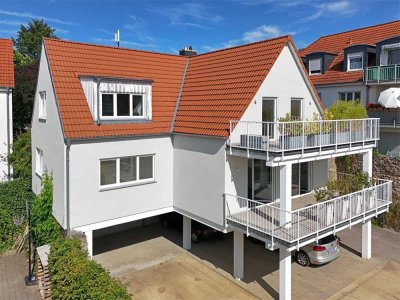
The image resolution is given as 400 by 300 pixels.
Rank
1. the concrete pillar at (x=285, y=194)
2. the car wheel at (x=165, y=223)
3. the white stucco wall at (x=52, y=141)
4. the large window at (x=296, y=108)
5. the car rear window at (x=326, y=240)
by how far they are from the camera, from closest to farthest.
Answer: the concrete pillar at (x=285, y=194)
the white stucco wall at (x=52, y=141)
the car rear window at (x=326, y=240)
the large window at (x=296, y=108)
the car wheel at (x=165, y=223)

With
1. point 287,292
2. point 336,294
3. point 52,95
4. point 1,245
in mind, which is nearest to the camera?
point 287,292

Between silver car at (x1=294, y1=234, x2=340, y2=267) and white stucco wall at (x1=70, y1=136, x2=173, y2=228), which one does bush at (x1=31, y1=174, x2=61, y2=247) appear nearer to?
white stucco wall at (x1=70, y1=136, x2=173, y2=228)

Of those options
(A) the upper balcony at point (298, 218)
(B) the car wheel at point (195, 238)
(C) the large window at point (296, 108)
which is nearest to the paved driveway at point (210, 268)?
(B) the car wheel at point (195, 238)

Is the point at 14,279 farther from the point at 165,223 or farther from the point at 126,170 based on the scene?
the point at 165,223

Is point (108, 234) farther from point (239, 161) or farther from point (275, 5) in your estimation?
point (275, 5)

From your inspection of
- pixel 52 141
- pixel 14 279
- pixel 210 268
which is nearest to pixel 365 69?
pixel 210 268

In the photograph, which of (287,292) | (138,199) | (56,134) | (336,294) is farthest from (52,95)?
(336,294)

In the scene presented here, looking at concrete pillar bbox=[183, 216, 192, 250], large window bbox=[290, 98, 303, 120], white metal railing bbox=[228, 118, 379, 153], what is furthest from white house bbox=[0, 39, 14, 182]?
large window bbox=[290, 98, 303, 120]

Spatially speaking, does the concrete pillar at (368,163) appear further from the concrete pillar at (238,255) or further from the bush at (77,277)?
the bush at (77,277)
